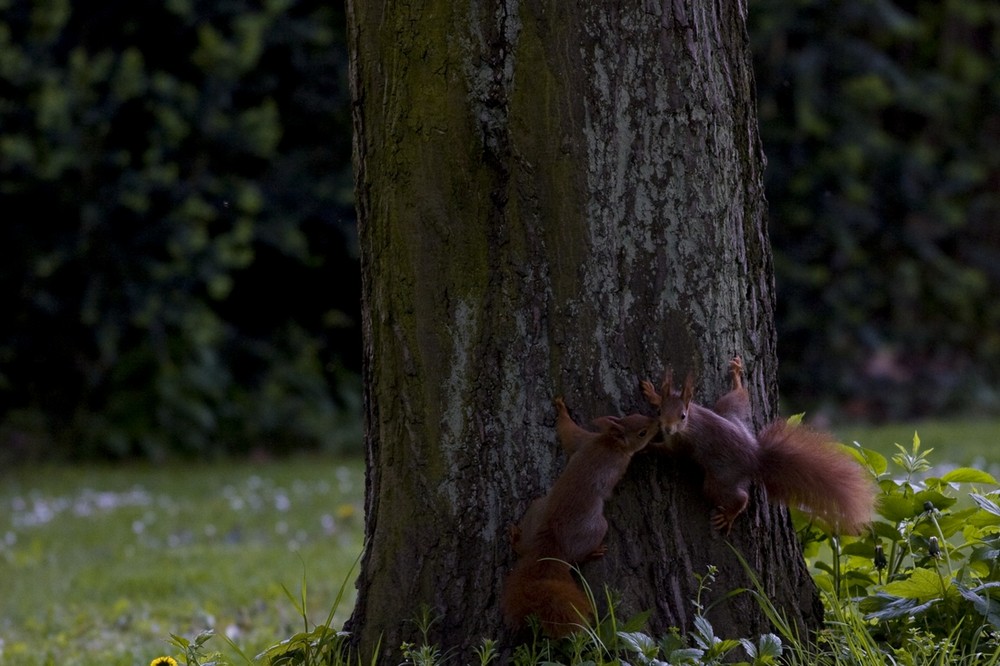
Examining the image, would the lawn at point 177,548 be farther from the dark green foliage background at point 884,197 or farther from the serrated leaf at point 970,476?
the serrated leaf at point 970,476

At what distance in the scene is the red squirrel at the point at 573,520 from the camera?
7.97ft

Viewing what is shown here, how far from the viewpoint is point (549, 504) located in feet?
8.06

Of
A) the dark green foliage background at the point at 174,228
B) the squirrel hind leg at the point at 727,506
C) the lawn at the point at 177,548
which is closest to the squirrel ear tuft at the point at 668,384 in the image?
the squirrel hind leg at the point at 727,506

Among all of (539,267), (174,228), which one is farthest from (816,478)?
(174,228)

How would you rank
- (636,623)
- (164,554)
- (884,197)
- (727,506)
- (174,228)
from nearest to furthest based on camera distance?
(636,623) → (727,506) → (164,554) → (174,228) → (884,197)

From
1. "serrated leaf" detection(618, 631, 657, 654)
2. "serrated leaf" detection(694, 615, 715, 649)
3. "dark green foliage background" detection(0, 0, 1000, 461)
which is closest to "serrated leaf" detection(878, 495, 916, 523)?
"serrated leaf" detection(694, 615, 715, 649)

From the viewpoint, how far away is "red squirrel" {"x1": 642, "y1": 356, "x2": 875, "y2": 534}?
8.28ft

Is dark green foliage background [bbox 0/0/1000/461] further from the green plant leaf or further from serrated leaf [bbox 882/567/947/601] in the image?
serrated leaf [bbox 882/567/947/601]

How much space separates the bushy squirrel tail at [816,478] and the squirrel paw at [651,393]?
0.93 feet

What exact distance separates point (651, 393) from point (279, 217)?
659 cm

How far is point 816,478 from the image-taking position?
8.44 feet

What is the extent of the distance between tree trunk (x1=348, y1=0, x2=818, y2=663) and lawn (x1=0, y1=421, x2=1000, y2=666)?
1.56 ft

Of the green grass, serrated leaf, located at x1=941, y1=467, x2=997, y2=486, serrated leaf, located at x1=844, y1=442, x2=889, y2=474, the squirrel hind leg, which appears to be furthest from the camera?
the green grass

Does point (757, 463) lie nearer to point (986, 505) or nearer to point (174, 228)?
point (986, 505)
